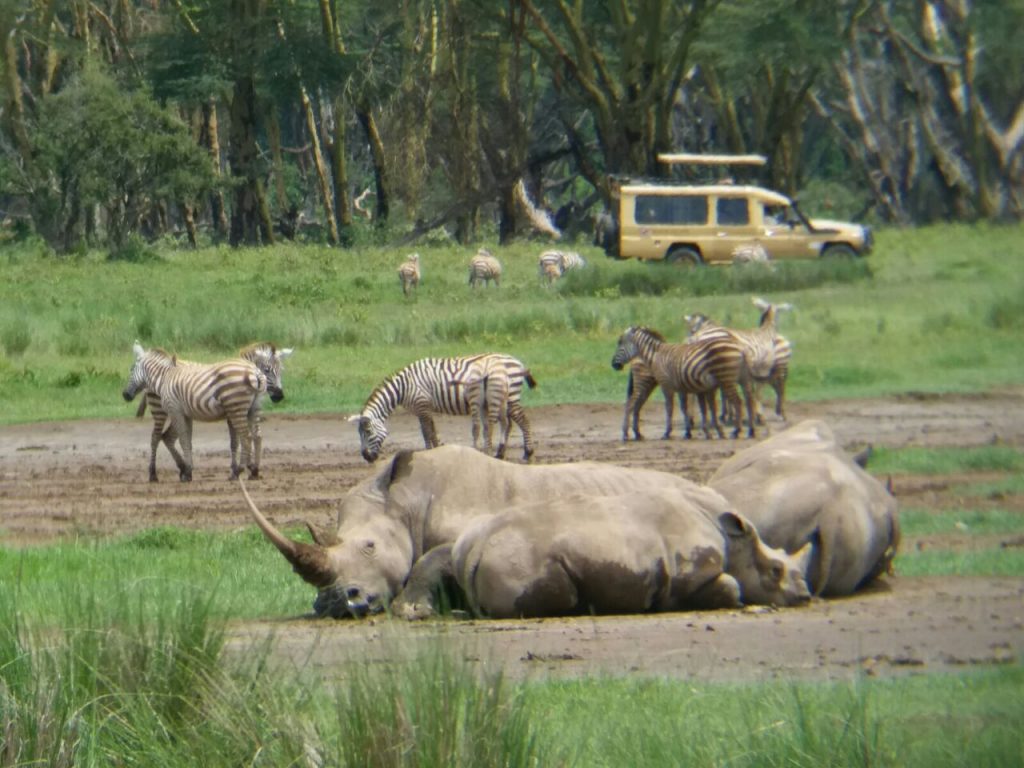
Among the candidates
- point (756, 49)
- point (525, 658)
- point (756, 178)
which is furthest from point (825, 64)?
point (525, 658)

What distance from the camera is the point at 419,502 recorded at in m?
10.2

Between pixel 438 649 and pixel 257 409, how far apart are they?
1142 centimetres

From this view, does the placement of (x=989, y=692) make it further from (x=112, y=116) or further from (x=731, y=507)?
(x=112, y=116)

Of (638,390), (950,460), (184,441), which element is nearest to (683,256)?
(638,390)

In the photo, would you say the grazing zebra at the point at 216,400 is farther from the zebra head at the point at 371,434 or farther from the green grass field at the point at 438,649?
the green grass field at the point at 438,649

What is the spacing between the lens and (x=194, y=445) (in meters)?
19.9

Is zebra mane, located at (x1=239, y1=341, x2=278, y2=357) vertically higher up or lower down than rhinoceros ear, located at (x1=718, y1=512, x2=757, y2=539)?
higher up

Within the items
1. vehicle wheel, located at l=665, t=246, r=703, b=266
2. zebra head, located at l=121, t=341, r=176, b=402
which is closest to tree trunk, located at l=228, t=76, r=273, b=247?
vehicle wheel, located at l=665, t=246, r=703, b=266

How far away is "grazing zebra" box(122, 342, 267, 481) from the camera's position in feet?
55.7

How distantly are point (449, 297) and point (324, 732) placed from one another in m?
27.4

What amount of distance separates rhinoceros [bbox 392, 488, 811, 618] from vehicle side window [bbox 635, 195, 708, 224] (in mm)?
30492

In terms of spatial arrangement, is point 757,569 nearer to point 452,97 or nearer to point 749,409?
point 749,409

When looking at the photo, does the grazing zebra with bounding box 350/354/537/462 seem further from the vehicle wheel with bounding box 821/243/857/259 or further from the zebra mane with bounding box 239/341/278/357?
the vehicle wheel with bounding box 821/243/857/259

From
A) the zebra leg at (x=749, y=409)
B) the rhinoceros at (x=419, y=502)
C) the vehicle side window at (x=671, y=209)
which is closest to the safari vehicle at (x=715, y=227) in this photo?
the vehicle side window at (x=671, y=209)
